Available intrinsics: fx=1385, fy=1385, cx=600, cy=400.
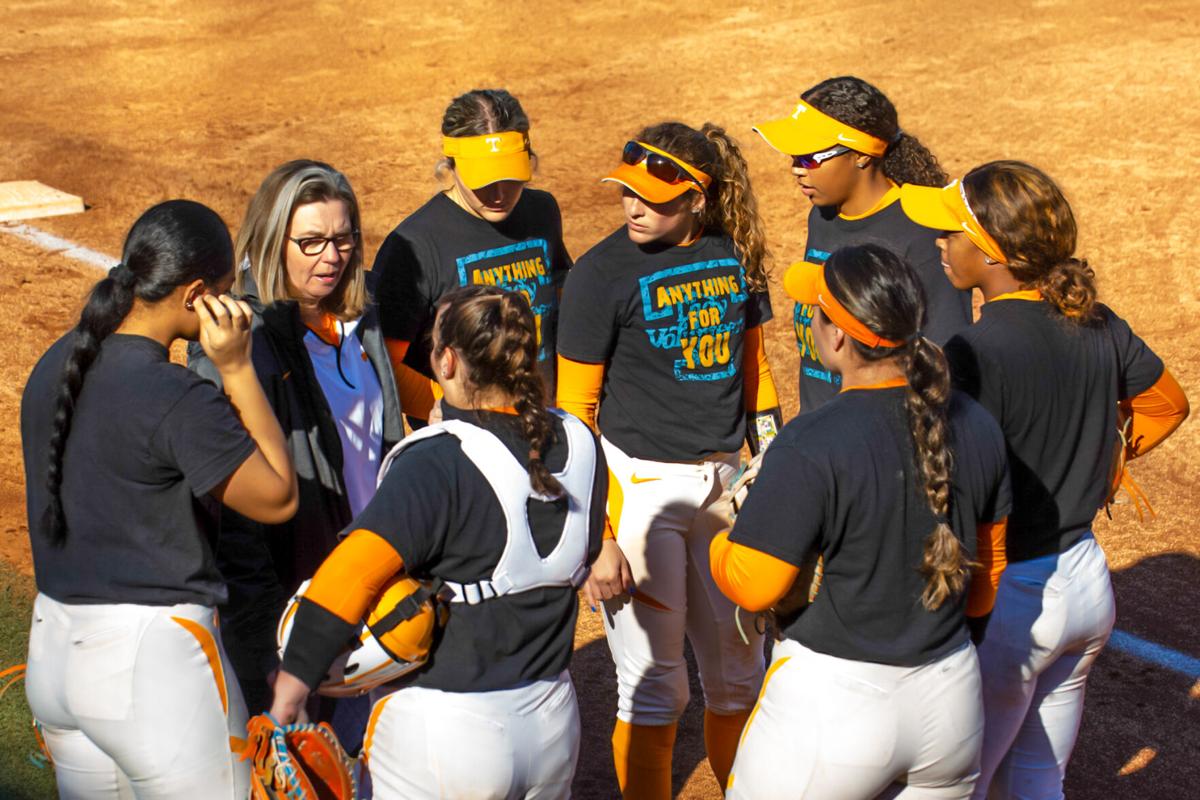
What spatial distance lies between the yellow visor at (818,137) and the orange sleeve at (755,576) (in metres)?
1.74

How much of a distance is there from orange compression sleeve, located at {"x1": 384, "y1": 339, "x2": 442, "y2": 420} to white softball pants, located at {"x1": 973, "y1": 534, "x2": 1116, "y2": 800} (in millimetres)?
1847

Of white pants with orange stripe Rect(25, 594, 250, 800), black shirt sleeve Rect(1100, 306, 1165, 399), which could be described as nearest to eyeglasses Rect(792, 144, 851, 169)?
black shirt sleeve Rect(1100, 306, 1165, 399)

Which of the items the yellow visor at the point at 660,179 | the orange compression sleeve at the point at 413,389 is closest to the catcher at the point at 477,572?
the yellow visor at the point at 660,179

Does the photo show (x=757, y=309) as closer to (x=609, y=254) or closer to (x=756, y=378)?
(x=756, y=378)

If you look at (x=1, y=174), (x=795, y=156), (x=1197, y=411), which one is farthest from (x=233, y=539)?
(x=1, y=174)

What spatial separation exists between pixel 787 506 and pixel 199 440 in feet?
4.21

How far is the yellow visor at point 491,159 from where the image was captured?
449cm

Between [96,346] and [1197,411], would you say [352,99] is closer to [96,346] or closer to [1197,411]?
[1197,411]

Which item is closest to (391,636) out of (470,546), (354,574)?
(354,574)

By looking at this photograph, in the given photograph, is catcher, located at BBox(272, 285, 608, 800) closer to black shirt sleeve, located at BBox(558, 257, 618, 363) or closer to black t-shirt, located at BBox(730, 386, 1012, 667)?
black t-shirt, located at BBox(730, 386, 1012, 667)

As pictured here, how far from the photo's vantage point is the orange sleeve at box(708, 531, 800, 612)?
3.03 meters

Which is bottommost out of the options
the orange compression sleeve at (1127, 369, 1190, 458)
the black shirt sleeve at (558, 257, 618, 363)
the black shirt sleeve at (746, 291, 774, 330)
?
the orange compression sleeve at (1127, 369, 1190, 458)

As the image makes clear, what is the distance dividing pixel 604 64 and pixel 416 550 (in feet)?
38.6

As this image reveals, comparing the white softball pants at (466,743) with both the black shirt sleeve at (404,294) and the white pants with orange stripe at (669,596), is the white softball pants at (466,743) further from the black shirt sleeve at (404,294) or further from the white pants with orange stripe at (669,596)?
the black shirt sleeve at (404,294)
